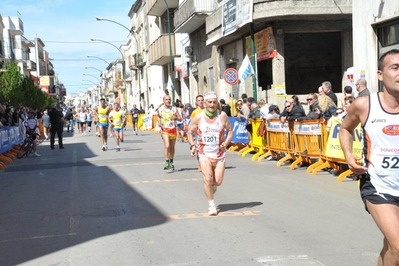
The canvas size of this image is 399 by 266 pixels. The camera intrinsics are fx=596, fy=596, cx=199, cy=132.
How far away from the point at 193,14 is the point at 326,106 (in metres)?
19.8

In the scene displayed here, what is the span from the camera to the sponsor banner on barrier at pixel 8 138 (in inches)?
773

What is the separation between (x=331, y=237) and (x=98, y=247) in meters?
2.67

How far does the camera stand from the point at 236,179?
1261 cm

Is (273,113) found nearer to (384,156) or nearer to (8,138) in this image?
Result: (8,138)

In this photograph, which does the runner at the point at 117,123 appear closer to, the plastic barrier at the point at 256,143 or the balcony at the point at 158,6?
the plastic barrier at the point at 256,143

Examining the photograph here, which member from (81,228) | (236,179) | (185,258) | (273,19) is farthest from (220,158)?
(273,19)

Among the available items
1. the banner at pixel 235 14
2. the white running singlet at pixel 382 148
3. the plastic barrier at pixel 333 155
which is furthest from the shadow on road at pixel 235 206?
the banner at pixel 235 14

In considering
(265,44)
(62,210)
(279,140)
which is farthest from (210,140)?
(265,44)

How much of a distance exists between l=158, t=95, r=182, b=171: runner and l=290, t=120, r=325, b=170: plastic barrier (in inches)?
112

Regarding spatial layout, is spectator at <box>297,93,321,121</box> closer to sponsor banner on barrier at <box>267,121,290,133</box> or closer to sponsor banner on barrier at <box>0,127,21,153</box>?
sponsor banner on barrier at <box>267,121,290,133</box>

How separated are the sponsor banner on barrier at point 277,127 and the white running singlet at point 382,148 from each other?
10.6 metres

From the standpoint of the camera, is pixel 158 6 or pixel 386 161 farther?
pixel 158 6

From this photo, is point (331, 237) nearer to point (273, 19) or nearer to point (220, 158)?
point (220, 158)

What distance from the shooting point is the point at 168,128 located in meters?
14.2
